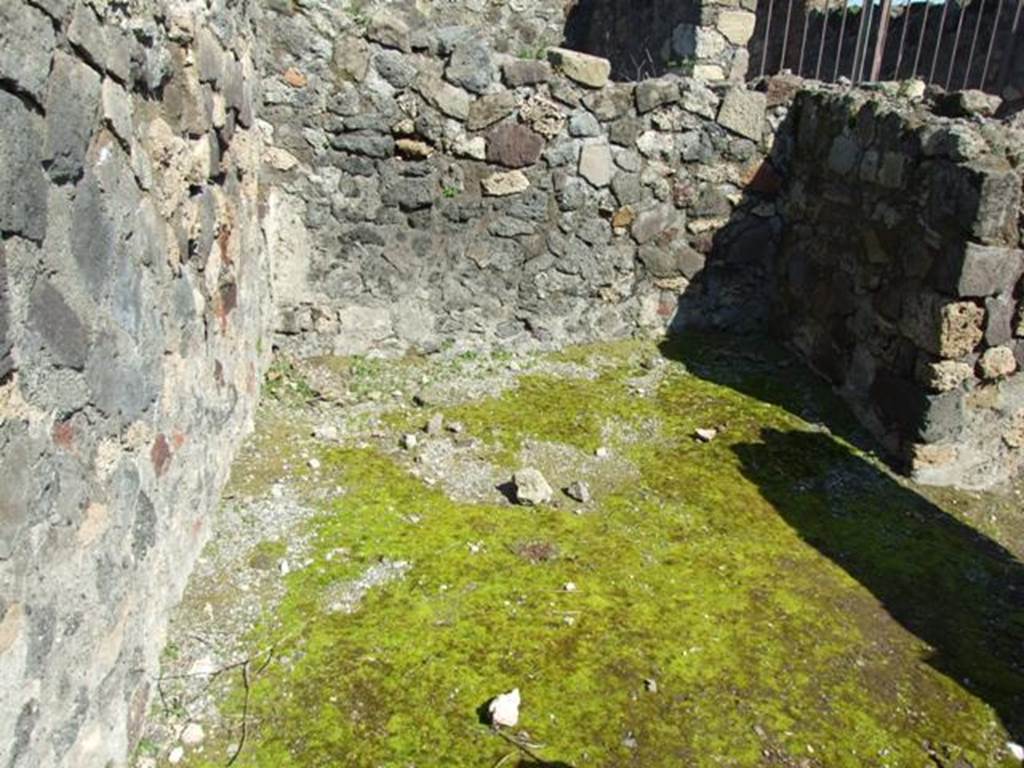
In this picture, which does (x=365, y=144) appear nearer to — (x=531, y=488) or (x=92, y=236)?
(x=531, y=488)

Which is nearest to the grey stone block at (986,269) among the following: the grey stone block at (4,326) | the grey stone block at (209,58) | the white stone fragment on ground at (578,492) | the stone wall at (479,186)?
the stone wall at (479,186)

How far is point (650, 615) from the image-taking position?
3156 mm

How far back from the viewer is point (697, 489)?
411 cm

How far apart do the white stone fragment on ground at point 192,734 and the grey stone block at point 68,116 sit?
5.18 ft

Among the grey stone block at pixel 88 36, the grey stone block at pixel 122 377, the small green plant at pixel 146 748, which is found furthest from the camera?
the small green plant at pixel 146 748

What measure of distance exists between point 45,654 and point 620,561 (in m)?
2.20

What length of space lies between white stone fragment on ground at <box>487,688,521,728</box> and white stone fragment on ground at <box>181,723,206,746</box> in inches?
33.4

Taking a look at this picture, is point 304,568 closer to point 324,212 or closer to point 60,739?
point 60,739

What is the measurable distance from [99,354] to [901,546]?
10.9 feet

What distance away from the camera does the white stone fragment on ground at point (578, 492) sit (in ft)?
12.9

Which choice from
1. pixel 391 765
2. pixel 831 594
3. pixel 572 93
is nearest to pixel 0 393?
pixel 391 765

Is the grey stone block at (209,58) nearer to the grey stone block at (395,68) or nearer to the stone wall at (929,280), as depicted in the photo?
the grey stone block at (395,68)

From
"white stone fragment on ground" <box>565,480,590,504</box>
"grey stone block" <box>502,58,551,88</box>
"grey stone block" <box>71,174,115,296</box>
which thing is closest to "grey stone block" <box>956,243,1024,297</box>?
"white stone fragment on ground" <box>565,480,590,504</box>

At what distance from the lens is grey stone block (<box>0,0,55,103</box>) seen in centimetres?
165
